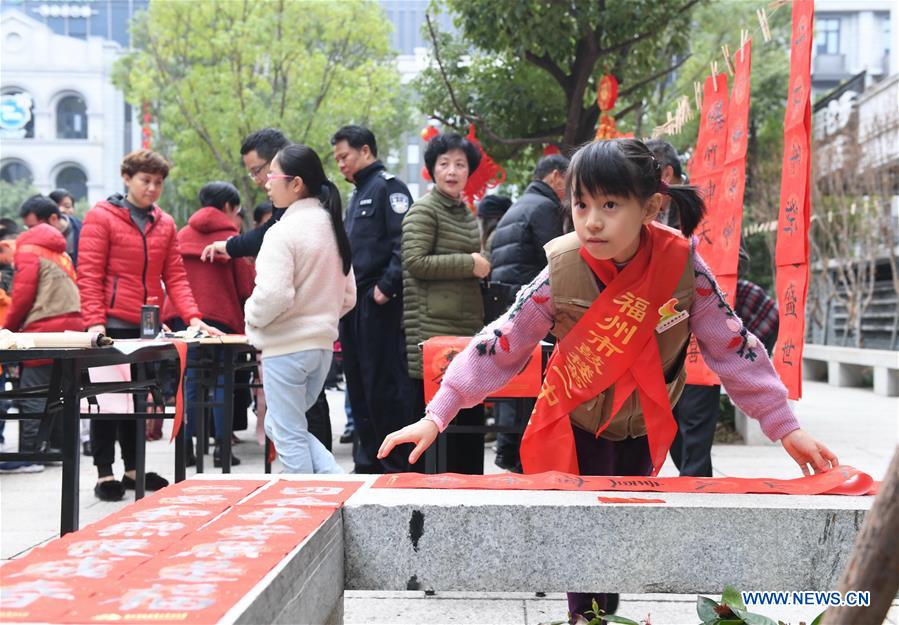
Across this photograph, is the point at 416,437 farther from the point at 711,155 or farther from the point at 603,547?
the point at 711,155

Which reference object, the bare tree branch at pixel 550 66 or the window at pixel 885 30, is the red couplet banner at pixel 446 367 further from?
the window at pixel 885 30

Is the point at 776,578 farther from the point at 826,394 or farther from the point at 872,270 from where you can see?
the point at 872,270

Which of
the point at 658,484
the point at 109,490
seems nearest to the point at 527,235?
the point at 109,490

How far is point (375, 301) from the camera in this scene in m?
5.38

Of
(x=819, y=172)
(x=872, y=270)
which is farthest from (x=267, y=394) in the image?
(x=819, y=172)

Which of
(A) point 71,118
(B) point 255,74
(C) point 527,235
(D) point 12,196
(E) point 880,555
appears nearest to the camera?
(E) point 880,555

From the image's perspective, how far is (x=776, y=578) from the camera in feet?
5.96

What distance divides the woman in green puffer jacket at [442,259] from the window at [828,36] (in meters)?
41.8

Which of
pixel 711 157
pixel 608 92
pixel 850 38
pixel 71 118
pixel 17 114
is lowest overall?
pixel 711 157

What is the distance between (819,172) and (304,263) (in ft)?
53.8

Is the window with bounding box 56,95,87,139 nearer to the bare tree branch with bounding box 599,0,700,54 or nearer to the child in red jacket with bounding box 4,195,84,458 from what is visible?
the bare tree branch with bounding box 599,0,700,54

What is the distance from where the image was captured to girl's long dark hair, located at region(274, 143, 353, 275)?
14.6 ft

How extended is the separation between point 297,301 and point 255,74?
815 inches

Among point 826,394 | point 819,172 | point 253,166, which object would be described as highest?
point 819,172
